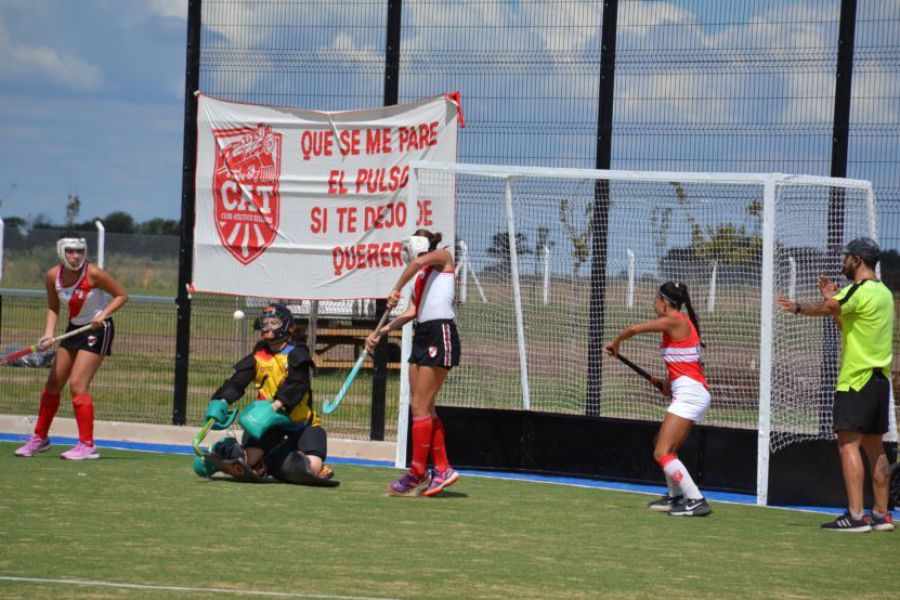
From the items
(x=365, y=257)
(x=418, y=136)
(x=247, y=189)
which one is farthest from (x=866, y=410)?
(x=247, y=189)

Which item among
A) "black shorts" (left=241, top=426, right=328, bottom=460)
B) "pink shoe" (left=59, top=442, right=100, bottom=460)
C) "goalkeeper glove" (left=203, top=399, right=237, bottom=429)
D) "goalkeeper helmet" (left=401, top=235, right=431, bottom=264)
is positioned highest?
"goalkeeper helmet" (left=401, top=235, right=431, bottom=264)

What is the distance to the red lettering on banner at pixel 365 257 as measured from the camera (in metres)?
13.9

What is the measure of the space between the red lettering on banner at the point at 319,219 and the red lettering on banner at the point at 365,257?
0.79 feet

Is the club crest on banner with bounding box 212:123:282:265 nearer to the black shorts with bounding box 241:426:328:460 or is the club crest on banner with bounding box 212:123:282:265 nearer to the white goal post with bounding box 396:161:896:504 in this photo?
the white goal post with bounding box 396:161:896:504

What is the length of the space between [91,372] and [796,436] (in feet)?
18.6

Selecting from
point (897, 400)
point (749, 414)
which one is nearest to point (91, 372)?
point (749, 414)

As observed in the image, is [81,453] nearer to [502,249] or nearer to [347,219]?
[347,219]

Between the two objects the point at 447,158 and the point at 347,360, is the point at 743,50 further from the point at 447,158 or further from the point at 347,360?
the point at 347,360

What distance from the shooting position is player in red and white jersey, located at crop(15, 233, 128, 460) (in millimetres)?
11836

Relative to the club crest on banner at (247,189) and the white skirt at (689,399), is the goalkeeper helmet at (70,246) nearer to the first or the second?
the club crest on banner at (247,189)

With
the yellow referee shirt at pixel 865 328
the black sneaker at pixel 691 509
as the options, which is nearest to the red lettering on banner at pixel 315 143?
the black sneaker at pixel 691 509

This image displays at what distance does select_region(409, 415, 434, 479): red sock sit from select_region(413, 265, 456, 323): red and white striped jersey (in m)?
0.73

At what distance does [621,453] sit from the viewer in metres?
12.4

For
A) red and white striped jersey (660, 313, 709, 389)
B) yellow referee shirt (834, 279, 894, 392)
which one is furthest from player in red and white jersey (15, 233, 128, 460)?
yellow referee shirt (834, 279, 894, 392)
